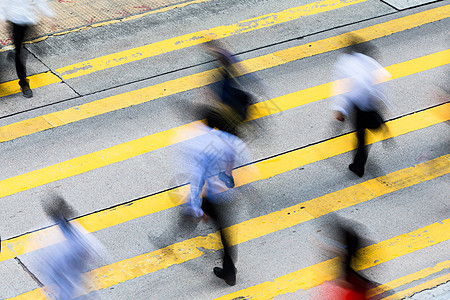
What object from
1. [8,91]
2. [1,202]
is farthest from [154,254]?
[8,91]

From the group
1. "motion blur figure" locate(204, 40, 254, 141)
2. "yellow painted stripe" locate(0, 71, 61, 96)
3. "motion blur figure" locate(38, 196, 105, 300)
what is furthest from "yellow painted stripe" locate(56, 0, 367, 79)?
"motion blur figure" locate(38, 196, 105, 300)

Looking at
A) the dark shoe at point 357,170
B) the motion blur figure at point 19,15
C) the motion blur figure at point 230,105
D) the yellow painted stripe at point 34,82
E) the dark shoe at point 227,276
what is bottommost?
the yellow painted stripe at point 34,82

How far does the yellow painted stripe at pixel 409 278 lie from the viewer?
730cm

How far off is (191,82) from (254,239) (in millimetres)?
3518

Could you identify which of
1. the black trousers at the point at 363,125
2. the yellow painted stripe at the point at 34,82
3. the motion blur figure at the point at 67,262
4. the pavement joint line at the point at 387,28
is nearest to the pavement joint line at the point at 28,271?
the motion blur figure at the point at 67,262

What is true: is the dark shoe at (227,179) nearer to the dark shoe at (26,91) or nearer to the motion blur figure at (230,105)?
the motion blur figure at (230,105)

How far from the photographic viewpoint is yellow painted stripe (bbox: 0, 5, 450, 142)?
9.79 m

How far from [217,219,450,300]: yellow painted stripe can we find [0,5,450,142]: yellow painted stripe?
301 cm

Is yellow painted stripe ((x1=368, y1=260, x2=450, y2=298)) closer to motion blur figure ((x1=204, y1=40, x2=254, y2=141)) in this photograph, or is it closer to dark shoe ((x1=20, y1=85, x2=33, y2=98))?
motion blur figure ((x1=204, y1=40, x2=254, y2=141))

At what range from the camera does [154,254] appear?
7.73 metres

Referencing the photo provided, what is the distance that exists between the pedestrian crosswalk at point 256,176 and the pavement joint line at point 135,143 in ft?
0.04

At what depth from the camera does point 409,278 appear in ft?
24.5

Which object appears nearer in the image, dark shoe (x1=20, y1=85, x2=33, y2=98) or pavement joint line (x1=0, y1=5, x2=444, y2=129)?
pavement joint line (x1=0, y1=5, x2=444, y2=129)

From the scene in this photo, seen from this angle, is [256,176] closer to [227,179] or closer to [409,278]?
[227,179]
